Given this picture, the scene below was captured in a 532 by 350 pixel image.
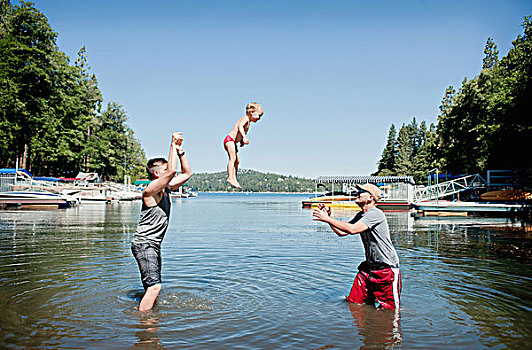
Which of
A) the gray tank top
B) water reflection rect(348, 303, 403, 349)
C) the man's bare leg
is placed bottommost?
water reflection rect(348, 303, 403, 349)

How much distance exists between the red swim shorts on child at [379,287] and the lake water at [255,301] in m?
0.17

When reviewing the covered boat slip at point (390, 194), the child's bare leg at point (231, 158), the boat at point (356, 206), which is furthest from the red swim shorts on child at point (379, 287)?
the covered boat slip at point (390, 194)

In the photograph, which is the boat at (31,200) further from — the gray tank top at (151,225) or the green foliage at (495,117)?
the green foliage at (495,117)

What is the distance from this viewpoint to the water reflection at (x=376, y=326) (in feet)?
18.5

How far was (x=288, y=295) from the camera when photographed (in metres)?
8.27

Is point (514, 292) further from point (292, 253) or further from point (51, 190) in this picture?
point (51, 190)

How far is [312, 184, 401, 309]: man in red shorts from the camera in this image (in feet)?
21.7

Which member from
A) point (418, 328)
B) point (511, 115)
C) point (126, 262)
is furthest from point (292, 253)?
point (511, 115)

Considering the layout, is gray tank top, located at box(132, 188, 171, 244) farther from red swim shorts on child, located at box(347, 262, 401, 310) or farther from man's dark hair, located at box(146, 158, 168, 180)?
red swim shorts on child, located at box(347, 262, 401, 310)

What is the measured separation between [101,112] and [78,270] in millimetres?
72693

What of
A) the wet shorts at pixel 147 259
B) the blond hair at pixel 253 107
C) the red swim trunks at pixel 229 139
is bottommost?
the wet shorts at pixel 147 259

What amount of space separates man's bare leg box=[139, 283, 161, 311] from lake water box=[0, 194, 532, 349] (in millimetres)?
145

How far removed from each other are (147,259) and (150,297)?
2.24ft

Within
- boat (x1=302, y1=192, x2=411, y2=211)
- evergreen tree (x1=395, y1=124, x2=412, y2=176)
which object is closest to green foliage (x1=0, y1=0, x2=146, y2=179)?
boat (x1=302, y1=192, x2=411, y2=211)
